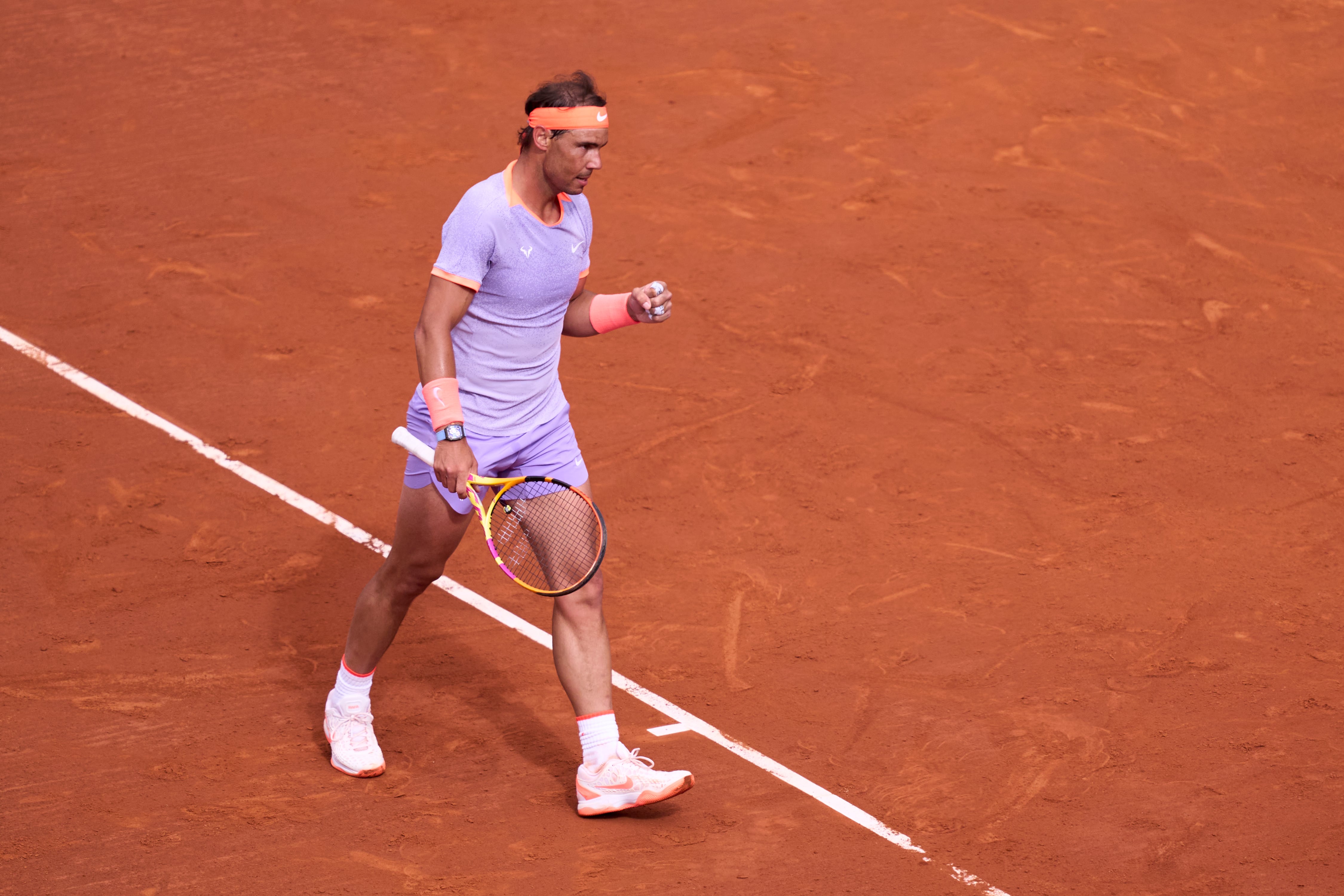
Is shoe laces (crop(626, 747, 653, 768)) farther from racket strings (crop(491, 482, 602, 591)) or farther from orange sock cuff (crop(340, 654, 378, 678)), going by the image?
orange sock cuff (crop(340, 654, 378, 678))

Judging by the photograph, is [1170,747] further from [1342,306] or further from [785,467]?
[1342,306]

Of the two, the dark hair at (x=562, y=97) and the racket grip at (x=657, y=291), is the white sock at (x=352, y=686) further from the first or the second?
the dark hair at (x=562, y=97)

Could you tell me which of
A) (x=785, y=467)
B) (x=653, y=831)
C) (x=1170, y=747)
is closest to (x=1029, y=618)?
(x=1170, y=747)

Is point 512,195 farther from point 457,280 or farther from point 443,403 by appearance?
point 443,403

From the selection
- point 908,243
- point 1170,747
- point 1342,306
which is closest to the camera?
point 1170,747

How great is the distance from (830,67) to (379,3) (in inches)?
158

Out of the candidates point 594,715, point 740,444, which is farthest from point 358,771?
point 740,444

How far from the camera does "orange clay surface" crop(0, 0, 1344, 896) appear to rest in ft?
17.9

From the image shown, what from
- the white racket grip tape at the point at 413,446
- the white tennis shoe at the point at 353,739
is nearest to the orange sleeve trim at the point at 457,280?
the white racket grip tape at the point at 413,446

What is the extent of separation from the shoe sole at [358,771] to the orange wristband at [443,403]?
1.45 meters

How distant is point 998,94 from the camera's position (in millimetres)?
11648

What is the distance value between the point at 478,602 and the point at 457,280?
222cm

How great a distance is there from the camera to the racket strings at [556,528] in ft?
17.0

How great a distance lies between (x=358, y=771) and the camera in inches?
219
